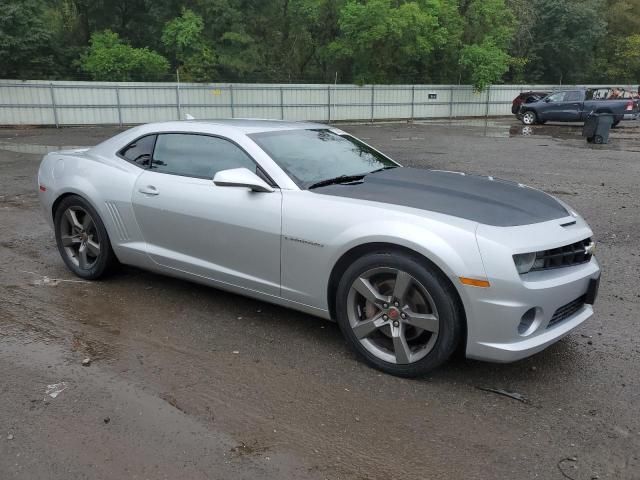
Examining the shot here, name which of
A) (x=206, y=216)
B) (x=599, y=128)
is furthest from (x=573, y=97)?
(x=206, y=216)

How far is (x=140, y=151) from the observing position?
4.90m

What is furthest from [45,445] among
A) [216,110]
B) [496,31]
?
[496,31]

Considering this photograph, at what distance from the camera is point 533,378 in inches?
140

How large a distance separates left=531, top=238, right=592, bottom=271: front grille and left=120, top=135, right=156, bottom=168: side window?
3155 millimetres

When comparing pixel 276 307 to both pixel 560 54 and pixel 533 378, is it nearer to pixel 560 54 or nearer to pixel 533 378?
pixel 533 378

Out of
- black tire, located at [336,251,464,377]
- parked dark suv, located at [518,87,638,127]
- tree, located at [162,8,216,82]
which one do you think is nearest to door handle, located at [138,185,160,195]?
black tire, located at [336,251,464,377]

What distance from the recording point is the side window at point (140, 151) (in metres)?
4.83

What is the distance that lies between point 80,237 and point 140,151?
100cm

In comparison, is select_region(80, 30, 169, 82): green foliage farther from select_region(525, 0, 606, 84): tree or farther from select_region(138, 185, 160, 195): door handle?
select_region(525, 0, 606, 84): tree

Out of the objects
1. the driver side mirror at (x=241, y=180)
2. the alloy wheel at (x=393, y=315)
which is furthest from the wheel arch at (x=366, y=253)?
the driver side mirror at (x=241, y=180)

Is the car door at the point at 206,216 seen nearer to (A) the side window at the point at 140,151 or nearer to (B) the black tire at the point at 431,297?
(A) the side window at the point at 140,151

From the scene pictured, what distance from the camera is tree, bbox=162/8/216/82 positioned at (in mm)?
28797

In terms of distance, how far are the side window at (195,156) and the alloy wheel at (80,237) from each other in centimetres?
90

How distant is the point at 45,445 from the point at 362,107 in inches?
1122
